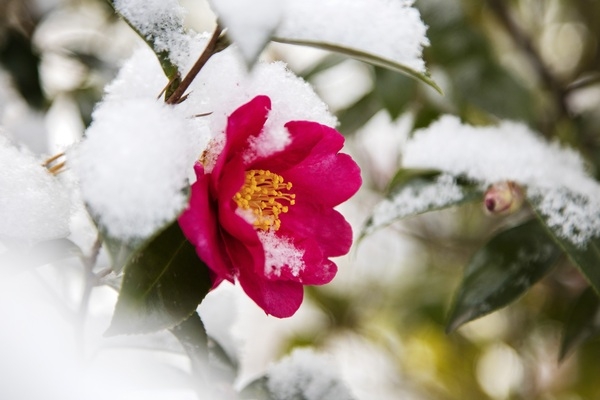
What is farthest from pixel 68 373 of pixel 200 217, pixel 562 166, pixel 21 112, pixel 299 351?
pixel 21 112

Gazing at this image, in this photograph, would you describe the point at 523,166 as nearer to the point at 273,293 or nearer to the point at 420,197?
the point at 420,197

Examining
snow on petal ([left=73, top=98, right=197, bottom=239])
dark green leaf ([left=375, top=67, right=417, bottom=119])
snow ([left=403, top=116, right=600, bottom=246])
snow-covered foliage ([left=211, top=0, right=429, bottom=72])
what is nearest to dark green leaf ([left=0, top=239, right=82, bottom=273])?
snow on petal ([left=73, top=98, right=197, bottom=239])

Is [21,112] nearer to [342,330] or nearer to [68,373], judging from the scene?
[68,373]

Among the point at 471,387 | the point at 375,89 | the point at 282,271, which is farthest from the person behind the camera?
the point at 471,387

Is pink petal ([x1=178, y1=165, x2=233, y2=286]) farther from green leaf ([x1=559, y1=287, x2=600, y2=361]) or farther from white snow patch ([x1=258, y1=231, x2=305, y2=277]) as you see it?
green leaf ([x1=559, y1=287, x2=600, y2=361])

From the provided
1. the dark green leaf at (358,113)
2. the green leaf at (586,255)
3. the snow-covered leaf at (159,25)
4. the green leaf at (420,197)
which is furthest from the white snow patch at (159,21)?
the dark green leaf at (358,113)

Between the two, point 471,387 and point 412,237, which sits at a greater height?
point 412,237

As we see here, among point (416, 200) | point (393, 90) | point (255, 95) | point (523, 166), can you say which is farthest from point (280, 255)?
point (393, 90)

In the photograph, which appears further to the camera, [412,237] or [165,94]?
[412,237]
